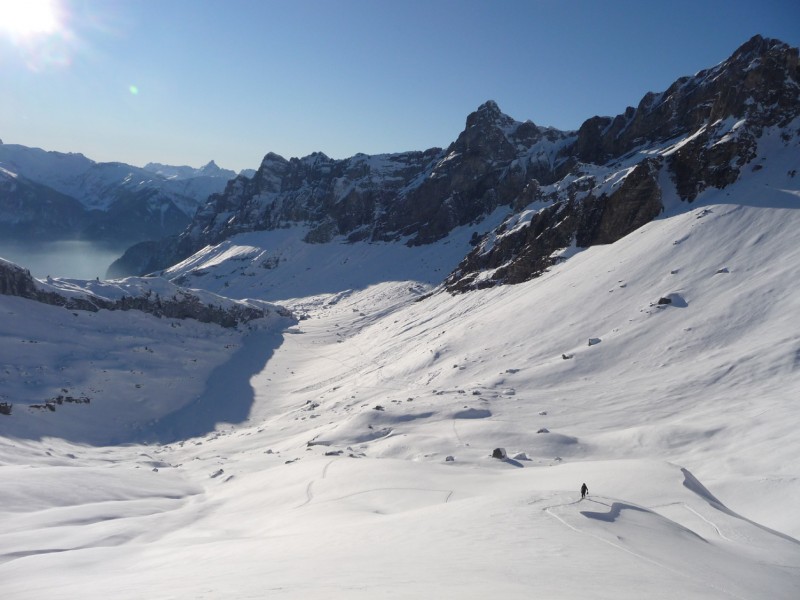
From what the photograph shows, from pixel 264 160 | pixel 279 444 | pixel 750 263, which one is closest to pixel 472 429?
pixel 279 444

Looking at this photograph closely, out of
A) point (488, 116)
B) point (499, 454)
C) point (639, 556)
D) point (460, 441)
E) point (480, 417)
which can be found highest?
point (488, 116)

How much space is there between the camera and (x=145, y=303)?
7344cm

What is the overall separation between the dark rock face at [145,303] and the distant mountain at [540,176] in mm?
36968

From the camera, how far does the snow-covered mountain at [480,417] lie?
990 centimetres

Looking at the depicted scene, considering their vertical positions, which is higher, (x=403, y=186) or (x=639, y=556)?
(x=403, y=186)

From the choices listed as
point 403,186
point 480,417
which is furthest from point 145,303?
point 403,186

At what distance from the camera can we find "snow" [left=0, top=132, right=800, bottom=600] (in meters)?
9.49

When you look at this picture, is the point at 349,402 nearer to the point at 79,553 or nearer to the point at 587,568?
the point at 79,553

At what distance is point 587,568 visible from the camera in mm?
8367

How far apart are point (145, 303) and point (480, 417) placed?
200 feet

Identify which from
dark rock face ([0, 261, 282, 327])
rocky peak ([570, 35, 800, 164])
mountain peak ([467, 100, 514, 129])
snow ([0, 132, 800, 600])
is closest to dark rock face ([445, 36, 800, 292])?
rocky peak ([570, 35, 800, 164])

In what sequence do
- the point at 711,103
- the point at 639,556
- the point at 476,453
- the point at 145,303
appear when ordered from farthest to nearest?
the point at 145,303 < the point at 711,103 < the point at 476,453 < the point at 639,556

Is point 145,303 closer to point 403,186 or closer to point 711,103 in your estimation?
point 711,103

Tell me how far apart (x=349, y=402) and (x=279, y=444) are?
8.33 metres
